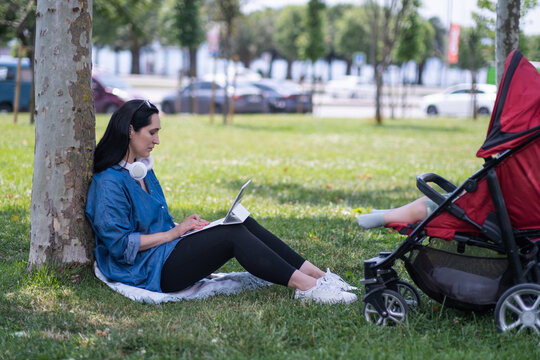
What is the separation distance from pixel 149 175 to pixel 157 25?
5475 centimetres

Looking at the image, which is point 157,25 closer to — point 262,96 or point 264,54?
point 264,54

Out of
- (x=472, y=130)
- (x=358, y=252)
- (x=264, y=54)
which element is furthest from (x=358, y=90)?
(x=358, y=252)

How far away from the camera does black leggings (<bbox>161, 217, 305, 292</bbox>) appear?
13.6ft

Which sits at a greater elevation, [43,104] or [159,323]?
[43,104]

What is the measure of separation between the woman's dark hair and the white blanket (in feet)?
2.40

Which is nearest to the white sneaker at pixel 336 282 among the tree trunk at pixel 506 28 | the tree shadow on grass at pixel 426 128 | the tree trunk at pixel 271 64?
the tree trunk at pixel 506 28

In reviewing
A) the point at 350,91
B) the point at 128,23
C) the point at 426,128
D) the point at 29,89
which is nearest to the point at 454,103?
the point at 426,128

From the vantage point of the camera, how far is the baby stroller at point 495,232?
11.7ft

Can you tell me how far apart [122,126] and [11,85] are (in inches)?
710

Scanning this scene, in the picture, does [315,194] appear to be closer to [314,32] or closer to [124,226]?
[124,226]

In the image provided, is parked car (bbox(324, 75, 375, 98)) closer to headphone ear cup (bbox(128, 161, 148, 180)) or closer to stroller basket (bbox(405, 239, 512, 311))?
headphone ear cup (bbox(128, 161, 148, 180))

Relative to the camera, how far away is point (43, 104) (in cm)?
440

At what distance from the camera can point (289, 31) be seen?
6594cm

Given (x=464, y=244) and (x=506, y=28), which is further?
(x=506, y=28)
